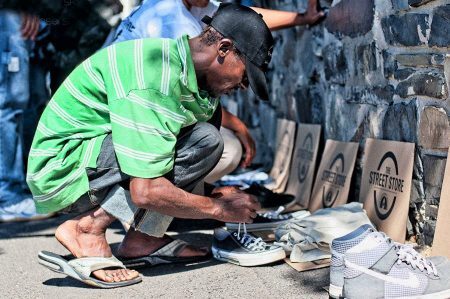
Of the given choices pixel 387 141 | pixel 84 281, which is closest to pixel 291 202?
pixel 387 141

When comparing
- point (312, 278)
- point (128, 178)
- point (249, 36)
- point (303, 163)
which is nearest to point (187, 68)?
point (249, 36)

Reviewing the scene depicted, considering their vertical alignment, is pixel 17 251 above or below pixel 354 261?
below

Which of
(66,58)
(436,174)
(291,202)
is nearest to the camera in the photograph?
(436,174)

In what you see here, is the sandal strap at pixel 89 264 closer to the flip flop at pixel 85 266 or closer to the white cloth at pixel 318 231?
the flip flop at pixel 85 266

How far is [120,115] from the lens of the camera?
8.15 ft

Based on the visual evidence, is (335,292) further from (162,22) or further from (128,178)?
(162,22)

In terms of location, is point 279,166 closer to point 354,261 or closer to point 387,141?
point 387,141

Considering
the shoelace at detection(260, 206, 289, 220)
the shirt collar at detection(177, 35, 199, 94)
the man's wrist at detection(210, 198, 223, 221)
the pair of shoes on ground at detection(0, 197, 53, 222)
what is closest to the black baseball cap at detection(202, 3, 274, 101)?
the shirt collar at detection(177, 35, 199, 94)

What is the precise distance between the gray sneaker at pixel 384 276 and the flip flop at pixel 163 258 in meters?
0.96

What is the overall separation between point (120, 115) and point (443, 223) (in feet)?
4.11

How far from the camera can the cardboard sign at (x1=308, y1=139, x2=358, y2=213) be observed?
351cm

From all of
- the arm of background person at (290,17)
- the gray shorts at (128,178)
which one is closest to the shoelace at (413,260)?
the gray shorts at (128,178)

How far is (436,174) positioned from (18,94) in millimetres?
2643

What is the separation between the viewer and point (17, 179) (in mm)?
4371
